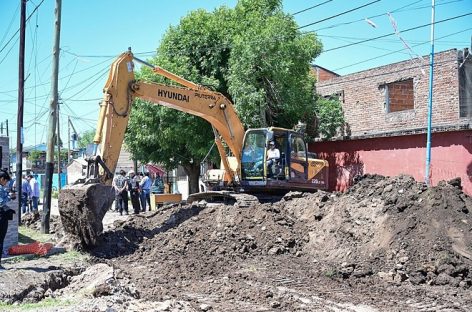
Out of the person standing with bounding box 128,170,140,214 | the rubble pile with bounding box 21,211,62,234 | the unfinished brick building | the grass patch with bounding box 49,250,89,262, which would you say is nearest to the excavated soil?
the grass patch with bounding box 49,250,89,262

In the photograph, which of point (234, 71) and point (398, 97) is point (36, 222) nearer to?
point (234, 71)

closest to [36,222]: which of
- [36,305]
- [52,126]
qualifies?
[52,126]

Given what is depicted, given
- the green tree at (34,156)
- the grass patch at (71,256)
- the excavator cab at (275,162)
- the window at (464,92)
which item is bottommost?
the grass patch at (71,256)

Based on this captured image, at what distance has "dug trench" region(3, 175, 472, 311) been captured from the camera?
7566 millimetres

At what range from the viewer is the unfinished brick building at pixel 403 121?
17953mm

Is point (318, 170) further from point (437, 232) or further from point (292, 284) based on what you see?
point (292, 284)

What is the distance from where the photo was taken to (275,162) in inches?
566

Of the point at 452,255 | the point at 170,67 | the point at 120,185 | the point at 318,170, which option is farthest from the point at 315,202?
the point at 170,67

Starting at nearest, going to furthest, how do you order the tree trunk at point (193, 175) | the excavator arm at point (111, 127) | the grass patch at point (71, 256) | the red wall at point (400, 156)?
the grass patch at point (71, 256) → the excavator arm at point (111, 127) → the red wall at point (400, 156) → the tree trunk at point (193, 175)

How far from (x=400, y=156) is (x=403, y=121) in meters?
3.17

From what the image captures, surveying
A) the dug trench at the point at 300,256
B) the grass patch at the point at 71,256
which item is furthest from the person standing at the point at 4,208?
the dug trench at the point at 300,256

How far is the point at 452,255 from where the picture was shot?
29.6 ft

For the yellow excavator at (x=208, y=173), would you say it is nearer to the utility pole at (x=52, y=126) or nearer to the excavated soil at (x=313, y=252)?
the excavated soil at (x=313, y=252)

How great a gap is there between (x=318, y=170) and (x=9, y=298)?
412 inches
